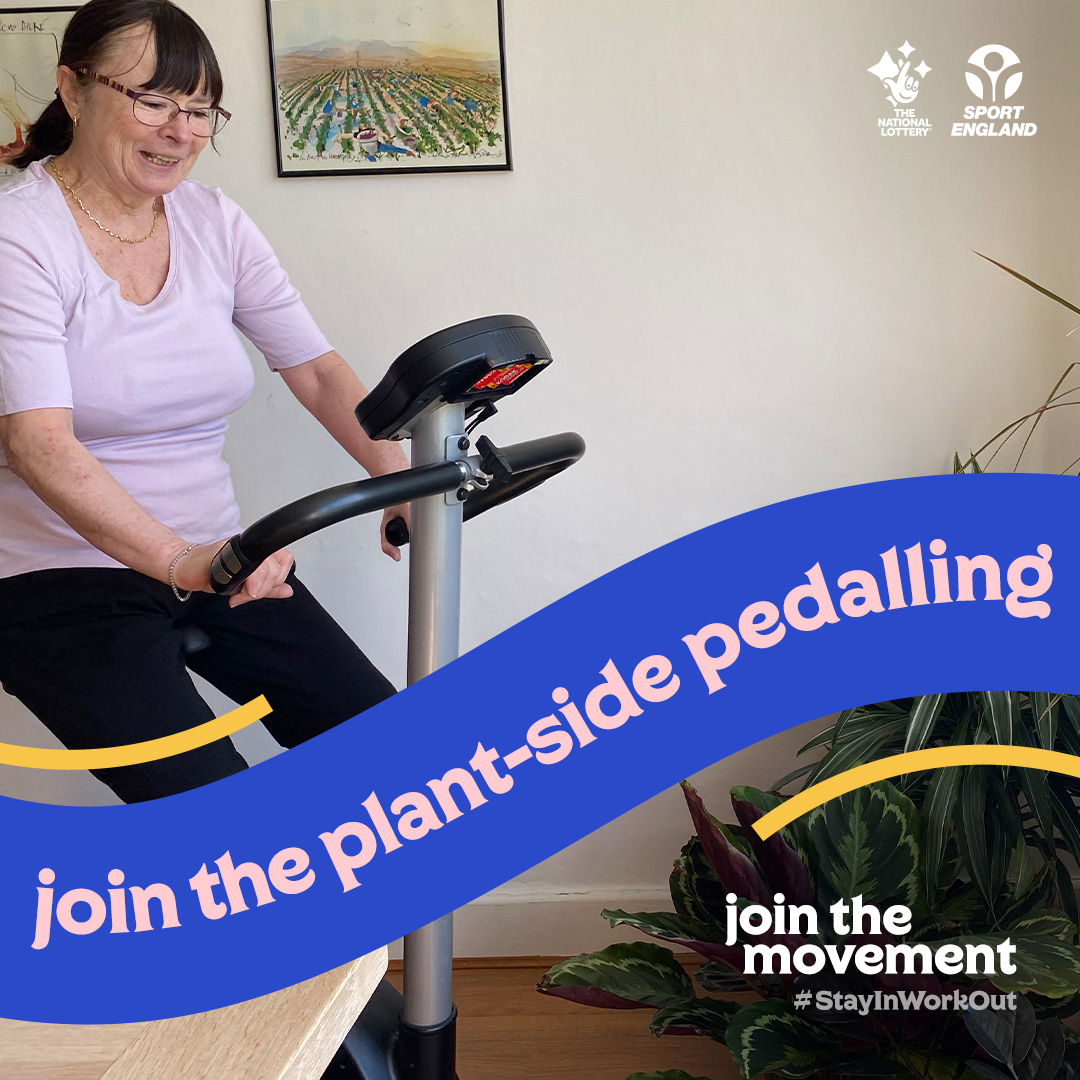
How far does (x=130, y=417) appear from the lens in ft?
5.04

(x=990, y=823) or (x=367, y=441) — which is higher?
(x=367, y=441)

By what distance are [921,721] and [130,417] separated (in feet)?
4.37

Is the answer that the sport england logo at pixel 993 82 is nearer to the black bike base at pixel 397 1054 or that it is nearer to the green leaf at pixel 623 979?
the green leaf at pixel 623 979

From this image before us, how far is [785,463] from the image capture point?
2.14 meters

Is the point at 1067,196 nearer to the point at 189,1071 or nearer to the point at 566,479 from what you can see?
the point at 566,479

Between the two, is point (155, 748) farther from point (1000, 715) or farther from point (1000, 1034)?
point (1000, 715)

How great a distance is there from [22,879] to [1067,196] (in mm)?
2089

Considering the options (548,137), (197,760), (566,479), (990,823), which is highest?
(548,137)

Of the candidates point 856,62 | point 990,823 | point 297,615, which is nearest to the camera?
point 297,615

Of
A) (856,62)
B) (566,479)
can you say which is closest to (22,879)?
(566,479)

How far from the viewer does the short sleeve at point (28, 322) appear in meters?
1.33

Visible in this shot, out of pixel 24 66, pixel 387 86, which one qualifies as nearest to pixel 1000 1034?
pixel 387 86

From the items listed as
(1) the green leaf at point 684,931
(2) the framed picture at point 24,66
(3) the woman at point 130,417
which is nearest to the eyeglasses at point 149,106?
(3) the woman at point 130,417

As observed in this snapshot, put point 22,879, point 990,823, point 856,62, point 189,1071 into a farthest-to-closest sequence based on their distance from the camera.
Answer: point 856,62, point 990,823, point 22,879, point 189,1071
